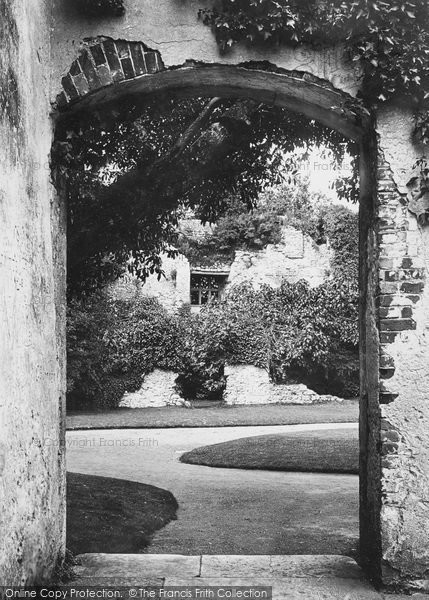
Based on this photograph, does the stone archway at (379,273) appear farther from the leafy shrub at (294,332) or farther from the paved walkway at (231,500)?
the leafy shrub at (294,332)

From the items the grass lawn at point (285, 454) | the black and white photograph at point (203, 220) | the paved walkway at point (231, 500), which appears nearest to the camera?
the black and white photograph at point (203, 220)

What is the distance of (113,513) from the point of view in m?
6.64

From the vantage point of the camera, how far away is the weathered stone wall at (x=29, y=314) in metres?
3.42

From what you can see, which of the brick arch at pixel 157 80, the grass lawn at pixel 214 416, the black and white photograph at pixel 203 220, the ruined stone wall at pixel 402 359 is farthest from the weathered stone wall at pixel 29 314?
the grass lawn at pixel 214 416

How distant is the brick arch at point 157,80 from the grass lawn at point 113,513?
3.34m

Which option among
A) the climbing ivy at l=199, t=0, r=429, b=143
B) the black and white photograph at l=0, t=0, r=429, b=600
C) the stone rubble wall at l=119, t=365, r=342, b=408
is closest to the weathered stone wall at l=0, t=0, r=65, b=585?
the black and white photograph at l=0, t=0, r=429, b=600

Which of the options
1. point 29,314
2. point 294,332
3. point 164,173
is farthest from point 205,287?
point 29,314

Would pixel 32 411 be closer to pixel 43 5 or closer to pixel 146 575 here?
pixel 146 575

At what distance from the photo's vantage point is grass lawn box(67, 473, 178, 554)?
561 centimetres

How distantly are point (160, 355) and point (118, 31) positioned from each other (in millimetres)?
14531

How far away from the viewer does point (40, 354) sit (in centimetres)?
404

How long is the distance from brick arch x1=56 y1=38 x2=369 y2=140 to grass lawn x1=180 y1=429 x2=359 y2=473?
6122 millimetres

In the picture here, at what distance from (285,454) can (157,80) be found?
7114 mm

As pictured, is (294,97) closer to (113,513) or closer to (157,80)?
(157,80)
